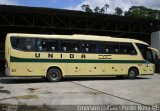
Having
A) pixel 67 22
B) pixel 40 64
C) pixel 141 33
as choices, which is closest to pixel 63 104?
pixel 40 64

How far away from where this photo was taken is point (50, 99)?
13.0 meters

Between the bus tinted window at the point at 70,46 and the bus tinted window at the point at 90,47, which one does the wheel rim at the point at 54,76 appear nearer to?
the bus tinted window at the point at 70,46

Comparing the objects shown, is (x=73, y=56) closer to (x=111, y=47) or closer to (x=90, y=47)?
(x=90, y=47)

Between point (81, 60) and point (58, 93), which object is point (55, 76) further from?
point (58, 93)

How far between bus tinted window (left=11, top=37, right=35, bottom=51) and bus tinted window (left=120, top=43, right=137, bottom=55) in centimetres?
639

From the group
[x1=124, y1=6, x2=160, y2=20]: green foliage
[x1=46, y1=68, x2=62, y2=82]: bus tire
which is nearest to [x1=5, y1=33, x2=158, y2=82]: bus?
[x1=46, y1=68, x2=62, y2=82]: bus tire

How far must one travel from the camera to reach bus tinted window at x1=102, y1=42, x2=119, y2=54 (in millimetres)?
22688

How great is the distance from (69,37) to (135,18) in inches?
474

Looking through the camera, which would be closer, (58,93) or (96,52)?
(58,93)

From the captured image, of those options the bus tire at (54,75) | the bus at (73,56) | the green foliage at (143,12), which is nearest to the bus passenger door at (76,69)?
the bus at (73,56)

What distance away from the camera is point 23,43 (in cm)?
1980

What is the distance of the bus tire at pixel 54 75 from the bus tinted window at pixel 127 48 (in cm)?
484

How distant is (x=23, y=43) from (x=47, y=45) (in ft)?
4.86

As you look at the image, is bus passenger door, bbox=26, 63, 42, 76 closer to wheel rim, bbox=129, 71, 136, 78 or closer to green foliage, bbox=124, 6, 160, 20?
wheel rim, bbox=129, 71, 136, 78
